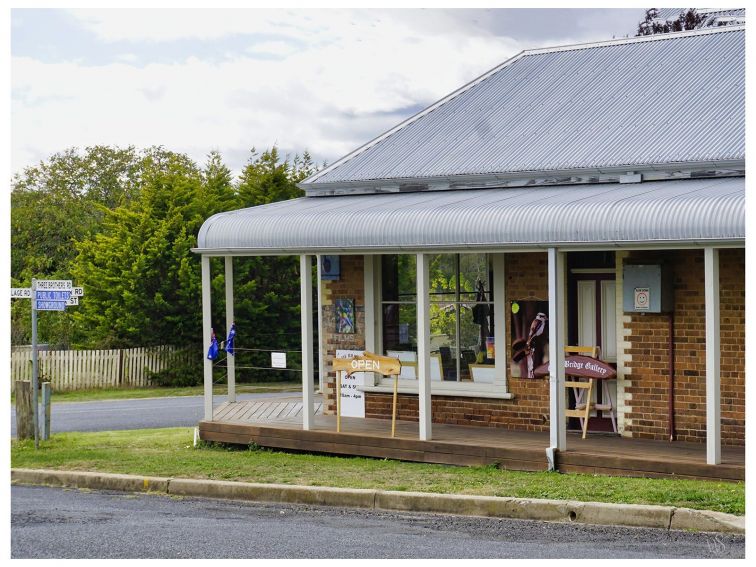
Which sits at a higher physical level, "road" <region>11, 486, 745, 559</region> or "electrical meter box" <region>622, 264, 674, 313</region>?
"electrical meter box" <region>622, 264, 674, 313</region>

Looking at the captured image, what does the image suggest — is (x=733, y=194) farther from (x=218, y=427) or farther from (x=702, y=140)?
(x=218, y=427)

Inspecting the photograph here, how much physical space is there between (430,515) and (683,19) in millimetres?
30917

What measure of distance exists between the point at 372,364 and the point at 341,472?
5.78ft

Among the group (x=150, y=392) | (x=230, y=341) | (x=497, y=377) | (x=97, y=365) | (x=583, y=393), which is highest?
(x=230, y=341)

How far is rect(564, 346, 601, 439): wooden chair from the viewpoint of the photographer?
46.7ft

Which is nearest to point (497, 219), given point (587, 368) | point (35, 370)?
point (587, 368)

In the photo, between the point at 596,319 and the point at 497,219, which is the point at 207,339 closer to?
the point at 497,219

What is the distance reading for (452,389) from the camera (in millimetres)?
15898

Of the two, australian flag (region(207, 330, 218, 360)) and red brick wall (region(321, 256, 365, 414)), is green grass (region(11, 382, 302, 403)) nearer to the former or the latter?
red brick wall (region(321, 256, 365, 414))

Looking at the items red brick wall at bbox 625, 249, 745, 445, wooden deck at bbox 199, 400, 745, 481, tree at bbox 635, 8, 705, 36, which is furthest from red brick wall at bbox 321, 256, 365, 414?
tree at bbox 635, 8, 705, 36

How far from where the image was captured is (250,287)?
101ft

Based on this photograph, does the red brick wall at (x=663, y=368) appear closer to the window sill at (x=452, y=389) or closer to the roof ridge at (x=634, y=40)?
the window sill at (x=452, y=389)

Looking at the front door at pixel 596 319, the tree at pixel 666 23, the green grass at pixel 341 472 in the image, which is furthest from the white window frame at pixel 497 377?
the tree at pixel 666 23

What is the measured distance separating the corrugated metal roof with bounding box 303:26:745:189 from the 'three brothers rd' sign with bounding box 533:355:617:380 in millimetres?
2526
